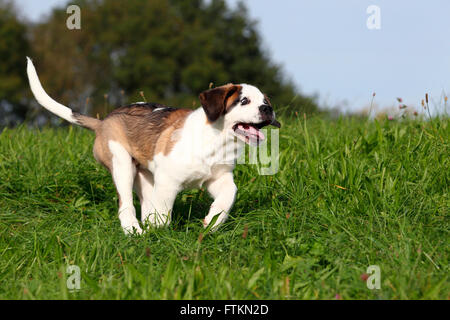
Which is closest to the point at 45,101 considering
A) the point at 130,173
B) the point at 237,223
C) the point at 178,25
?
the point at 130,173

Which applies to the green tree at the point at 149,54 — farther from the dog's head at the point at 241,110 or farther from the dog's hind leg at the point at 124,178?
the dog's head at the point at 241,110

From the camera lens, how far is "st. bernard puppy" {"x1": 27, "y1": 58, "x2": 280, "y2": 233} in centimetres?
437

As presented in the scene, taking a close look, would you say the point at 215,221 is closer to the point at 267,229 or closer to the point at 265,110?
the point at 267,229

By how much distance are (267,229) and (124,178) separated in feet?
Result: 5.01

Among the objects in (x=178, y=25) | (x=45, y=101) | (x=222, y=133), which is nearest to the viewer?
(x=222, y=133)

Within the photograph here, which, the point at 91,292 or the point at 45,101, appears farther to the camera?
the point at 45,101

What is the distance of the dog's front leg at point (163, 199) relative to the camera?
4.63 m

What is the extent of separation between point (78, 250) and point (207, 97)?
5.31 feet

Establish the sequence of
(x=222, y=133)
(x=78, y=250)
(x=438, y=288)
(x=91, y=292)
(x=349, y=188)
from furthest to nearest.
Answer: (x=349, y=188) → (x=222, y=133) → (x=78, y=250) → (x=91, y=292) → (x=438, y=288)

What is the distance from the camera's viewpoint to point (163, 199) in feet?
15.4

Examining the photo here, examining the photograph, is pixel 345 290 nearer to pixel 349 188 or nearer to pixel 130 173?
pixel 349 188

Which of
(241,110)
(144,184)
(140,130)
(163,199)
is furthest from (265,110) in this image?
(144,184)

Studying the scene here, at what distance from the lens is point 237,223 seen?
4.64 meters

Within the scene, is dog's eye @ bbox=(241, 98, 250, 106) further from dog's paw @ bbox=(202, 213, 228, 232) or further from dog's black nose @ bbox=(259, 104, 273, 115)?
dog's paw @ bbox=(202, 213, 228, 232)
